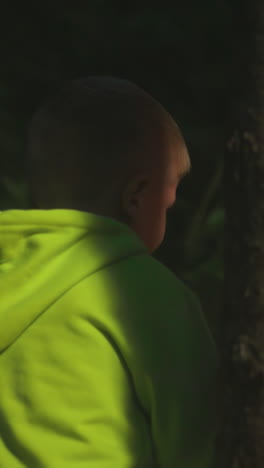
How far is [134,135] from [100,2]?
8.10 ft

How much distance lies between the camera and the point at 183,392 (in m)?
2.40

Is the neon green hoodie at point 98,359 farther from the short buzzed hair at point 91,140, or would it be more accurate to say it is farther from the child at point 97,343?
the short buzzed hair at point 91,140

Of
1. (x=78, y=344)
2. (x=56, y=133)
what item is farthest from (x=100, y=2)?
(x=78, y=344)

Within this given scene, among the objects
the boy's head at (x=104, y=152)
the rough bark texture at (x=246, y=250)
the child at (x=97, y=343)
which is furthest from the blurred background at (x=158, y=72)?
the rough bark texture at (x=246, y=250)

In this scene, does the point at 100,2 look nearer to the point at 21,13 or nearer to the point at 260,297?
the point at 21,13

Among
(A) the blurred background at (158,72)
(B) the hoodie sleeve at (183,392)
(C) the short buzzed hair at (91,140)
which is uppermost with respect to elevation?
(C) the short buzzed hair at (91,140)

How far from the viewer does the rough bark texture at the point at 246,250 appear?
2.32 meters

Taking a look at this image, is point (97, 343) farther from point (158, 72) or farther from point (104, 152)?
point (158, 72)

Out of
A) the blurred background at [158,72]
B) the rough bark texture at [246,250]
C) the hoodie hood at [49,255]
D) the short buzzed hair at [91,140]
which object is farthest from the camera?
the blurred background at [158,72]

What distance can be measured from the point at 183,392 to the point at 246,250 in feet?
0.94

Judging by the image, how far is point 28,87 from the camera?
514 cm

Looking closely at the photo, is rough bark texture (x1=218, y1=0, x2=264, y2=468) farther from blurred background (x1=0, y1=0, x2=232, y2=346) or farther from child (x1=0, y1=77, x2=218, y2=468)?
blurred background (x1=0, y1=0, x2=232, y2=346)

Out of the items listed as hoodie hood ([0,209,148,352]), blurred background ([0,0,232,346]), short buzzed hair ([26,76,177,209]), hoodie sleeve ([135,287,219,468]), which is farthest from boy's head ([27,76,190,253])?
blurred background ([0,0,232,346])

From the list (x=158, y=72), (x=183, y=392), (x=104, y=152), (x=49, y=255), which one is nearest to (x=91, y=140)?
(x=104, y=152)
